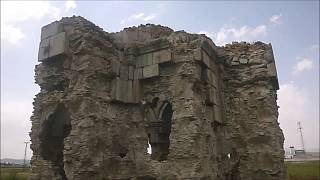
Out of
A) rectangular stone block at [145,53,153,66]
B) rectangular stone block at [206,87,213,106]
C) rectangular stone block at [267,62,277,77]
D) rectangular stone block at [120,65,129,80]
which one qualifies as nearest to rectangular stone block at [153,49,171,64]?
rectangular stone block at [145,53,153,66]

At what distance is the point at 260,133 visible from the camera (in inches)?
389

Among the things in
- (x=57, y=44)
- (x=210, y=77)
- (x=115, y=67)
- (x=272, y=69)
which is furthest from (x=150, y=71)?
(x=272, y=69)

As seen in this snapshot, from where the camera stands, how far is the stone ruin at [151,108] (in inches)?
325

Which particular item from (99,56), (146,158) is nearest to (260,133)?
(146,158)

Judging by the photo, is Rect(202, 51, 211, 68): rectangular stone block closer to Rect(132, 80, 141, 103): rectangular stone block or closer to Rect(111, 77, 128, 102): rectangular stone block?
Rect(132, 80, 141, 103): rectangular stone block

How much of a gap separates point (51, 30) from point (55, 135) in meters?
3.01

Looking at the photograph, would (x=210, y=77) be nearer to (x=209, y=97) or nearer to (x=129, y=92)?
(x=209, y=97)

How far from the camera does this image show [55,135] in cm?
970

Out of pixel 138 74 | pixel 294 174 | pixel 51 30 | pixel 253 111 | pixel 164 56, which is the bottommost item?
pixel 294 174

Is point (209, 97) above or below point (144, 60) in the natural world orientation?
below

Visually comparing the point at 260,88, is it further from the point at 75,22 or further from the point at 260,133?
the point at 75,22

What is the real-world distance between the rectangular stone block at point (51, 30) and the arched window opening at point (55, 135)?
2038 mm

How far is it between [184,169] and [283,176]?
11.3 feet

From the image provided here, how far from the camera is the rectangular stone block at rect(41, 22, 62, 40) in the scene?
9.26m
